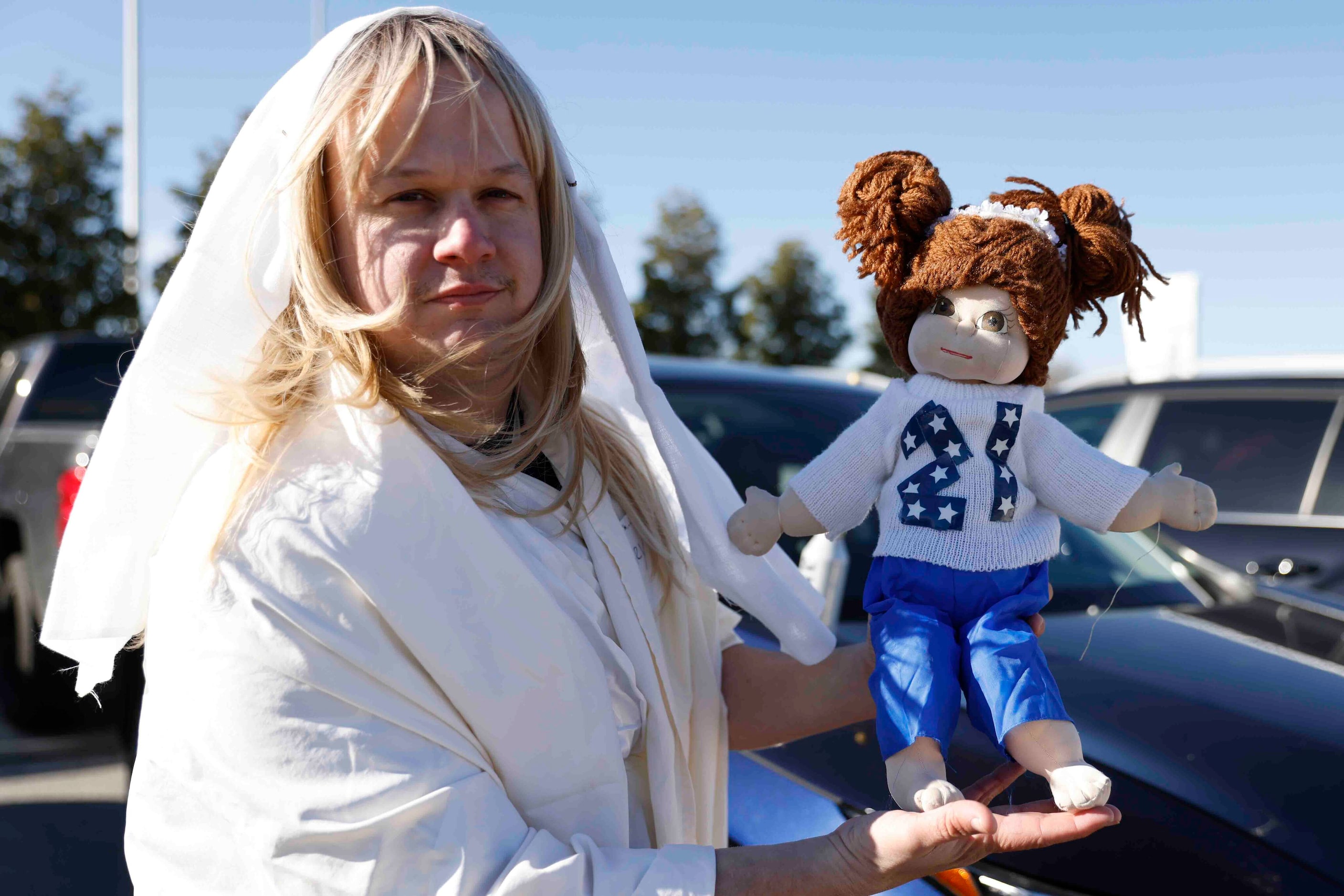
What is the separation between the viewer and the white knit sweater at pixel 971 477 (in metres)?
1.45

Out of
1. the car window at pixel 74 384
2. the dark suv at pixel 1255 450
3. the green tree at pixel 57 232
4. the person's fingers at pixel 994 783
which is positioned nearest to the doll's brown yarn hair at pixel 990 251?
the person's fingers at pixel 994 783

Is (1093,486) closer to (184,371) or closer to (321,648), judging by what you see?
(321,648)

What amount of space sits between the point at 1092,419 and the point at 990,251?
153 inches

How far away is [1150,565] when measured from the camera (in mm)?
2990

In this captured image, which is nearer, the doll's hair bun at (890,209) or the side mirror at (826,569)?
the doll's hair bun at (890,209)

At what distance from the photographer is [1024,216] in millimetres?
1492

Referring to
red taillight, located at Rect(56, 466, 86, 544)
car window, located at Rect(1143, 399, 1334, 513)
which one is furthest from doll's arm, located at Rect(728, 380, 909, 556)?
red taillight, located at Rect(56, 466, 86, 544)

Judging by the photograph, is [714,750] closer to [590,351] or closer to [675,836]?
[675,836]

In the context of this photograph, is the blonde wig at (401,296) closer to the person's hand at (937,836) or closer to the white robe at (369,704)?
→ the white robe at (369,704)

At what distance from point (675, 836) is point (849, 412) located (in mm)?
2062

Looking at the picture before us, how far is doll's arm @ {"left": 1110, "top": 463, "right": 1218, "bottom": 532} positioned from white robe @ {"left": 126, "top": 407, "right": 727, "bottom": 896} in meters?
0.73

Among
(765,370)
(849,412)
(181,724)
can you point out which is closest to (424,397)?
(181,724)

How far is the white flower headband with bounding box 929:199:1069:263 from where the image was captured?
149 cm

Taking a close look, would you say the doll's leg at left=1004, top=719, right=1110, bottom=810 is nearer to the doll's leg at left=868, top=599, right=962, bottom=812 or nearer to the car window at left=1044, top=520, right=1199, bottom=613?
the doll's leg at left=868, top=599, right=962, bottom=812
